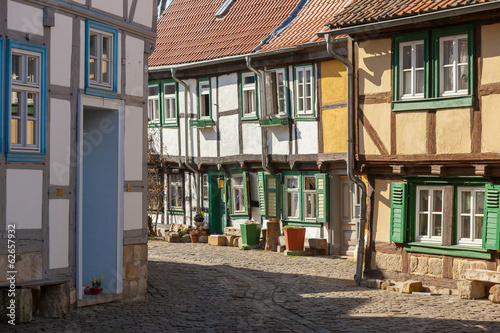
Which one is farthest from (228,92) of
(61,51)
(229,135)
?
(61,51)

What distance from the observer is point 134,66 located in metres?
14.5

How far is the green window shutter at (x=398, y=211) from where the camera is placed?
1577cm

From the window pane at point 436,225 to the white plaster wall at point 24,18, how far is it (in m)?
7.78

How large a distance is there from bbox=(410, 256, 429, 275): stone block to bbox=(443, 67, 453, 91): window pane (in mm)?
3142

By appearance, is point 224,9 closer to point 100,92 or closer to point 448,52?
point 448,52

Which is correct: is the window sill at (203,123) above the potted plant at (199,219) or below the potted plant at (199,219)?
above

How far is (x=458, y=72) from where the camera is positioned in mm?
14883

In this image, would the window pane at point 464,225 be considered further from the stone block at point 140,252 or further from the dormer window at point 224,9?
the dormer window at point 224,9

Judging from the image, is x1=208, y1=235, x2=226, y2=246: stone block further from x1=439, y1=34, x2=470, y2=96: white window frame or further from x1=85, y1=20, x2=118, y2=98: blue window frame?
x1=85, y1=20, x2=118, y2=98: blue window frame

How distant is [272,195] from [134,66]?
985cm

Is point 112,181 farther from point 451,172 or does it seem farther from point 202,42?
point 202,42

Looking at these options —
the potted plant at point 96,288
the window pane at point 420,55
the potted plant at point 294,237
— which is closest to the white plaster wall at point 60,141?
the potted plant at point 96,288

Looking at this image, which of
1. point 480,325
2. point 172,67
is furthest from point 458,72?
point 172,67

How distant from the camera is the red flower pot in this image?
22.0 metres
